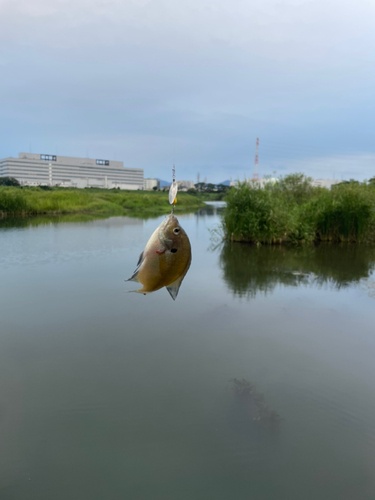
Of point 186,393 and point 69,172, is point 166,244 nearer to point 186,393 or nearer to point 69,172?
point 186,393

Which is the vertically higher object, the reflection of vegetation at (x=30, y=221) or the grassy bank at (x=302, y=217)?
the grassy bank at (x=302, y=217)

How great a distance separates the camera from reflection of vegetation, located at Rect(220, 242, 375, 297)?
35.1ft

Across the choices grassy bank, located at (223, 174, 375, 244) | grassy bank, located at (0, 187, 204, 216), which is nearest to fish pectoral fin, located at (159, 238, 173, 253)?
grassy bank, located at (223, 174, 375, 244)

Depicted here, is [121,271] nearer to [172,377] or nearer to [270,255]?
[270,255]

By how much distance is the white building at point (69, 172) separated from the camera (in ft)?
376

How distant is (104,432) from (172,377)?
1.35m

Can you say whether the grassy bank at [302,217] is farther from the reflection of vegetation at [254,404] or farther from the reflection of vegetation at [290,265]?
the reflection of vegetation at [254,404]

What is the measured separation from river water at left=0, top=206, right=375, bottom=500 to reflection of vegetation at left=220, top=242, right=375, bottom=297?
90 centimetres

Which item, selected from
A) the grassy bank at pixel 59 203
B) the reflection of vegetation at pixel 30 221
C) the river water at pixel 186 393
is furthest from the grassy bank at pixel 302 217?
the grassy bank at pixel 59 203

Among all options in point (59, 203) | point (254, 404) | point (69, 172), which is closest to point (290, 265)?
point (254, 404)

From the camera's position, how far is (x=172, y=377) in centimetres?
511

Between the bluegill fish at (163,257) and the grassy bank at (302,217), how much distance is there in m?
14.4

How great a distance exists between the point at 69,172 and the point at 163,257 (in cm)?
13251

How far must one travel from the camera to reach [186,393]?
4723 mm
